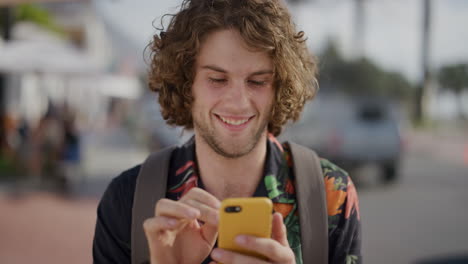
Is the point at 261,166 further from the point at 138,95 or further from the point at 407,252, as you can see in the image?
the point at 138,95

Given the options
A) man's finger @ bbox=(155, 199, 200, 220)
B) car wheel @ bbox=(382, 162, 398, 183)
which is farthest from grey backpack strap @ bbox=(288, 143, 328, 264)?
car wheel @ bbox=(382, 162, 398, 183)

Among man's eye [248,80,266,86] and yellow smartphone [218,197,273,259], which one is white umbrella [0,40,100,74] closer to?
man's eye [248,80,266,86]

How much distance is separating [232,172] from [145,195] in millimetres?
378

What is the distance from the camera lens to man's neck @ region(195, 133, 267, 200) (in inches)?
73.1

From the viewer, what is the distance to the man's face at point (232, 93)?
5.59 feet

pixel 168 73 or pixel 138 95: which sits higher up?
pixel 168 73

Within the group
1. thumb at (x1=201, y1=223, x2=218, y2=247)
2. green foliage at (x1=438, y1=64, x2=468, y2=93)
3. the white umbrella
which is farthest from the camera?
green foliage at (x1=438, y1=64, x2=468, y2=93)

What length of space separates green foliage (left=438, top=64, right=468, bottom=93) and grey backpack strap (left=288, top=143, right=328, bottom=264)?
4327cm

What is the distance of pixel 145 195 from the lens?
167cm

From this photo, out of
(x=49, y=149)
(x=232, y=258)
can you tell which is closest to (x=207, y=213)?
(x=232, y=258)

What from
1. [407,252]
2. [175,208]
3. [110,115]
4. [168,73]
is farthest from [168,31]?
[110,115]

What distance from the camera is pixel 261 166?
6.17 ft

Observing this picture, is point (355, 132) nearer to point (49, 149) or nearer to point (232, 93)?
point (49, 149)

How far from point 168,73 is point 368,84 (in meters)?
28.0
